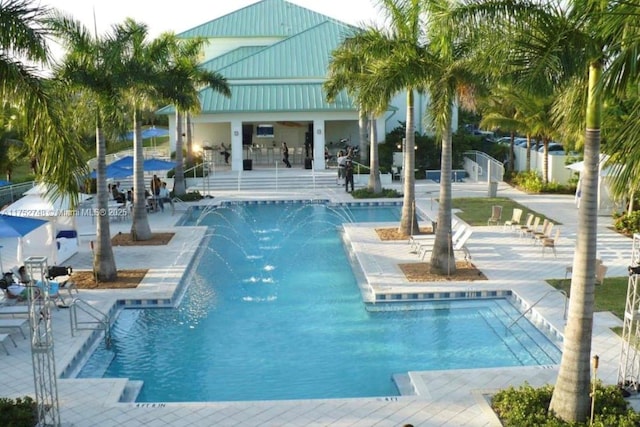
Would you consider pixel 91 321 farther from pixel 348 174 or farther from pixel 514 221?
pixel 348 174

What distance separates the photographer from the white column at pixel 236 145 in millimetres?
36562

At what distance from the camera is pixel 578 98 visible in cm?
953

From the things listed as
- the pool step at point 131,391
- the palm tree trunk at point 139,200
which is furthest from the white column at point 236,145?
the pool step at point 131,391

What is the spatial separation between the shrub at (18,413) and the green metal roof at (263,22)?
39004 millimetres

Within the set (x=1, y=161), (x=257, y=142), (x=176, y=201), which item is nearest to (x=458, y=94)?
(x=176, y=201)

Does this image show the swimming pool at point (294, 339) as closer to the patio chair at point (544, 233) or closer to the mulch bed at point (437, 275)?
the mulch bed at point (437, 275)

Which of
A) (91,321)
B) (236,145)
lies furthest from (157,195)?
(91,321)

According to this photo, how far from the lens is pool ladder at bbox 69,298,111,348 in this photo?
45.1ft

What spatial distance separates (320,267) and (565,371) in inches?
415

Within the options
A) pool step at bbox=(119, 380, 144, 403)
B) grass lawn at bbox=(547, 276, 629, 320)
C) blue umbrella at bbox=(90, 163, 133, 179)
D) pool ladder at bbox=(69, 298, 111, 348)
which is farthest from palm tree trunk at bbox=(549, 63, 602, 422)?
blue umbrella at bbox=(90, 163, 133, 179)

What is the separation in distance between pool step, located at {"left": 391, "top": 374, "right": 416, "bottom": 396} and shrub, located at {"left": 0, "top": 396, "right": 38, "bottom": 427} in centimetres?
540

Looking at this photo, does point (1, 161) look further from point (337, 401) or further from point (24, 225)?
point (337, 401)

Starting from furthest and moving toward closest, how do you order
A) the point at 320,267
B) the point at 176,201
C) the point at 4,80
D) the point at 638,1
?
the point at 176,201 → the point at 320,267 → the point at 4,80 → the point at 638,1

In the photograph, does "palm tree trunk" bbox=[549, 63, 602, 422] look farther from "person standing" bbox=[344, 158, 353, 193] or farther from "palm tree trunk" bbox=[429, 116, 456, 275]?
"person standing" bbox=[344, 158, 353, 193]
